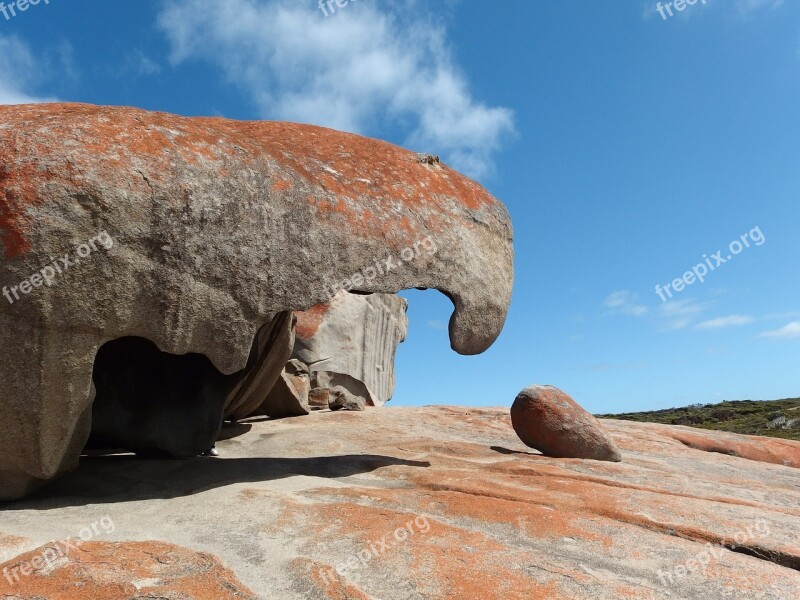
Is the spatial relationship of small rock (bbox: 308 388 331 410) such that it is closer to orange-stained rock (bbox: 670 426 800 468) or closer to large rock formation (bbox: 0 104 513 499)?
orange-stained rock (bbox: 670 426 800 468)

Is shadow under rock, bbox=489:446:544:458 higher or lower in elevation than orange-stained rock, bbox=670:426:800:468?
lower

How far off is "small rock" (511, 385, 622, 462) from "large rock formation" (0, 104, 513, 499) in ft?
9.91

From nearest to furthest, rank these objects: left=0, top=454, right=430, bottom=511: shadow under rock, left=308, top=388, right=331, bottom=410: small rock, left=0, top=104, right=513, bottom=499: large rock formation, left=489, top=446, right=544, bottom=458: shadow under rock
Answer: left=0, top=104, right=513, bottom=499: large rock formation < left=0, top=454, right=430, bottom=511: shadow under rock < left=489, top=446, right=544, bottom=458: shadow under rock < left=308, top=388, right=331, bottom=410: small rock

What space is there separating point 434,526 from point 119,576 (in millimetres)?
1703

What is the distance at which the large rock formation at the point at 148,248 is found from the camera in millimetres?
3967

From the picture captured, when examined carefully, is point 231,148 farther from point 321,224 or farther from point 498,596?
point 498,596

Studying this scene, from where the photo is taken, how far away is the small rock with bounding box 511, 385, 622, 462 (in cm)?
752

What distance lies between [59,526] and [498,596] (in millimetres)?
2603

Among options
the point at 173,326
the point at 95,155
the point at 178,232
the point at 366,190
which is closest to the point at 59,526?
the point at 173,326

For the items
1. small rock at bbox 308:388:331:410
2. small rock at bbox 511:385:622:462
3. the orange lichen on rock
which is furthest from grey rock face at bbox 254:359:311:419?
the orange lichen on rock

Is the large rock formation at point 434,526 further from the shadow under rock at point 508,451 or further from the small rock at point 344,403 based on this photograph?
the small rock at point 344,403

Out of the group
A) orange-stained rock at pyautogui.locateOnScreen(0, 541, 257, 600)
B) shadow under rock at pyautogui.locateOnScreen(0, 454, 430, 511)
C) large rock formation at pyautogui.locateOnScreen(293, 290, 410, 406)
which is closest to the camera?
orange-stained rock at pyautogui.locateOnScreen(0, 541, 257, 600)

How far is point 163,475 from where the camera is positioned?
521 centimetres

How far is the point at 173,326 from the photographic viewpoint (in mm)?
4332
